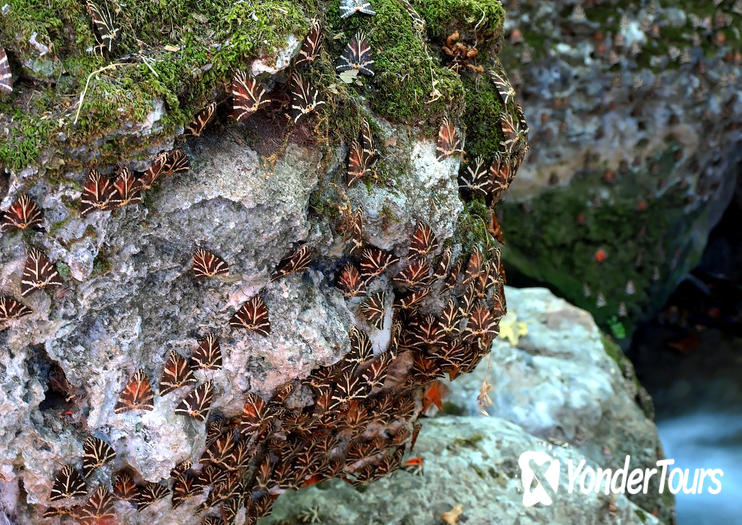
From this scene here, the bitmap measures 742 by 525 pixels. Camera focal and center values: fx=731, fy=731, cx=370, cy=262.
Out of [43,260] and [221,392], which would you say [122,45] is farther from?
[221,392]

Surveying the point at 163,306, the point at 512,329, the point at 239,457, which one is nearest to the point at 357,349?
the point at 239,457

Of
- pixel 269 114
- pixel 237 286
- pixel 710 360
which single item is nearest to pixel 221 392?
pixel 237 286

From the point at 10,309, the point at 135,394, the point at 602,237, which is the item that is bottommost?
the point at 602,237

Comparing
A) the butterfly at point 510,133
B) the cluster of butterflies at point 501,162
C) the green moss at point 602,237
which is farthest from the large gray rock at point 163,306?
the green moss at point 602,237

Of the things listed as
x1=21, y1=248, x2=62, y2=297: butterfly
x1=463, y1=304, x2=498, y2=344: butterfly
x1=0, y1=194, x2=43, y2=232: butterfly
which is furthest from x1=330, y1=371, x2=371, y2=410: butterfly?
x1=0, y1=194, x2=43, y2=232: butterfly

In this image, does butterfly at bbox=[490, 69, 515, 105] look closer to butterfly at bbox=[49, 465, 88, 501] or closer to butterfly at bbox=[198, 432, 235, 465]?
butterfly at bbox=[198, 432, 235, 465]

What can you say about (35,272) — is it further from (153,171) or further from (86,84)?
(86,84)

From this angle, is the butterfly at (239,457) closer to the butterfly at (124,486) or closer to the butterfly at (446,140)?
the butterfly at (124,486)
